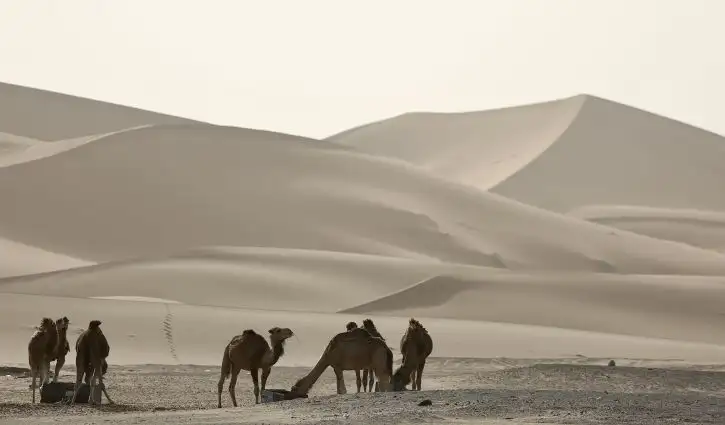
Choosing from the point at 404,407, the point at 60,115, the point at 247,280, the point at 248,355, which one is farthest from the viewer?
the point at 60,115

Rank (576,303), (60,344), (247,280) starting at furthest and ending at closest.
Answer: (576,303)
(247,280)
(60,344)

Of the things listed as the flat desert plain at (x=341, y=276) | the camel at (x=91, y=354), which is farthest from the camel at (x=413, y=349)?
the camel at (x=91, y=354)

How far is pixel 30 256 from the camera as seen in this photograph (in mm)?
41656

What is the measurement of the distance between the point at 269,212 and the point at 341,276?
1386 centimetres

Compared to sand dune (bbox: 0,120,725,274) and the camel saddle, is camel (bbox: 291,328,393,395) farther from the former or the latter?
sand dune (bbox: 0,120,725,274)

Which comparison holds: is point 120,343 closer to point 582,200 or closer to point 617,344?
point 617,344

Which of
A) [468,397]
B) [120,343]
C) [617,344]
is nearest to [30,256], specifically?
[120,343]

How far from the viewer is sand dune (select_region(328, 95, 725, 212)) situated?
87.1m

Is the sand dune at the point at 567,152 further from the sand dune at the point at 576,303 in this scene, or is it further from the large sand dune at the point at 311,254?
the sand dune at the point at 576,303

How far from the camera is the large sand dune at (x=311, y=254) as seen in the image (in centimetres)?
2928

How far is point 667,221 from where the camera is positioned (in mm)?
76188

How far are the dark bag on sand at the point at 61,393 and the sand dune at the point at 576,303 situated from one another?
19618 millimetres

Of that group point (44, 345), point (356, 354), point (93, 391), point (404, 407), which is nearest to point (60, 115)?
point (44, 345)

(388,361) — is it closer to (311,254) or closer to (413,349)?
(413,349)
